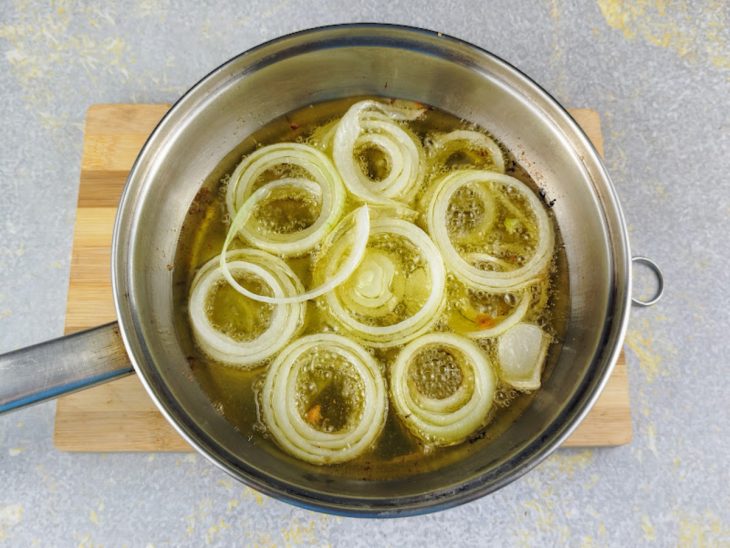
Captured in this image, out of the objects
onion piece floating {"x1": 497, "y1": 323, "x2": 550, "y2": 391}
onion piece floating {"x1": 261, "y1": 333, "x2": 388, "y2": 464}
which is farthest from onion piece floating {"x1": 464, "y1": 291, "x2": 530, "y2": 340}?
onion piece floating {"x1": 261, "y1": 333, "x2": 388, "y2": 464}

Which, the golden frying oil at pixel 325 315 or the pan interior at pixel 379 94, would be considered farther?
the golden frying oil at pixel 325 315

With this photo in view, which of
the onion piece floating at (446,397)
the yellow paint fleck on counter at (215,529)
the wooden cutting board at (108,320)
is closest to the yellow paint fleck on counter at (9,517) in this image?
the wooden cutting board at (108,320)

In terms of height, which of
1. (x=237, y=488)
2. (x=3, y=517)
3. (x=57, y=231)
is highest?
(x=57, y=231)

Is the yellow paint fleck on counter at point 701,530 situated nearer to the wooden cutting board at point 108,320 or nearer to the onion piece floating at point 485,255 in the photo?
the wooden cutting board at point 108,320

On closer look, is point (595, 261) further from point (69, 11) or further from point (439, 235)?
point (69, 11)

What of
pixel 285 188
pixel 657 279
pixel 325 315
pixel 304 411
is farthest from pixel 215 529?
pixel 657 279

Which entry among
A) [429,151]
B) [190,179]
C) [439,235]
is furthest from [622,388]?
[190,179]

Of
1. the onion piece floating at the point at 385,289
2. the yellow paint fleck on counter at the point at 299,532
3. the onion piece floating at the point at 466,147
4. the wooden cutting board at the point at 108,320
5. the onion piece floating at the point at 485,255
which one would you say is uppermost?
the onion piece floating at the point at 466,147
